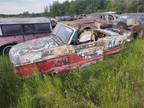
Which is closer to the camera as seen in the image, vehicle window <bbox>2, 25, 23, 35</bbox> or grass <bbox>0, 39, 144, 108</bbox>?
grass <bbox>0, 39, 144, 108</bbox>

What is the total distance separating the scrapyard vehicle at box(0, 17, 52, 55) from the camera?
35.2 feet

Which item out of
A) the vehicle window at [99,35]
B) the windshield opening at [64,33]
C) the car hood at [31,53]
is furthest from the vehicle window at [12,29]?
the vehicle window at [99,35]

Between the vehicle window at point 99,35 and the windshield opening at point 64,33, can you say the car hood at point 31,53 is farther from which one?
the vehicle window at point 99,35

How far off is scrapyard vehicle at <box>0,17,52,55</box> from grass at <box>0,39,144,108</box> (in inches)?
137

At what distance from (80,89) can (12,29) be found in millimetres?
6123

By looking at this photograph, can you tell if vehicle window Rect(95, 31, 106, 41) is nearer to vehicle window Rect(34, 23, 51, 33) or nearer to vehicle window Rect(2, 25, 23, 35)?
vehicle window Rect(34, 23, 51, 33)

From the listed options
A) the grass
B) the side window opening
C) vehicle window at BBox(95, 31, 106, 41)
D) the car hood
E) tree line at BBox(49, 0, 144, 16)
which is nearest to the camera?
the grass

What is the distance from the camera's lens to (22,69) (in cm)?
703

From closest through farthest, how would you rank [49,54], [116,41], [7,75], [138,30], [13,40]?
[7,75] → [49,54] → [116,41] → [13,40] → [138,30]

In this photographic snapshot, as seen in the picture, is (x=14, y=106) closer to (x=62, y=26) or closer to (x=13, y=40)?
(x=62, y=26)

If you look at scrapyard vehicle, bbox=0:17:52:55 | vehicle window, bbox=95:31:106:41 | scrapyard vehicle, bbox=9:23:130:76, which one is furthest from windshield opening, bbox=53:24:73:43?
scrapyard vehicle, bbox=0:17:52:55

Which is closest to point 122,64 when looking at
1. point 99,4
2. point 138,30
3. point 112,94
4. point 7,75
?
point 112,94

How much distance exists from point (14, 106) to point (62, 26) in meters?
4.18

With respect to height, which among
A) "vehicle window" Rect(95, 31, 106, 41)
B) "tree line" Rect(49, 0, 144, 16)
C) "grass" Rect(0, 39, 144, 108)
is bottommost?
"tree line" Rect(49, 0, 144, 16)
